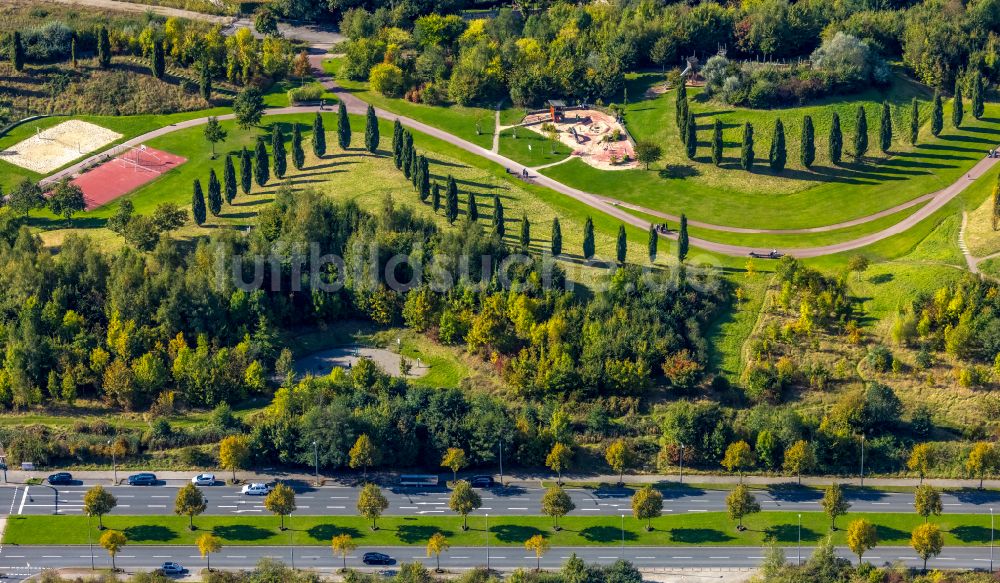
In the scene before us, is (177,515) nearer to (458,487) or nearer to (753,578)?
(458,487)

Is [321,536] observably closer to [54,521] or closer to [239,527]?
[239,527]

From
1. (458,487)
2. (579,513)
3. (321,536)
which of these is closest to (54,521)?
(321,536)

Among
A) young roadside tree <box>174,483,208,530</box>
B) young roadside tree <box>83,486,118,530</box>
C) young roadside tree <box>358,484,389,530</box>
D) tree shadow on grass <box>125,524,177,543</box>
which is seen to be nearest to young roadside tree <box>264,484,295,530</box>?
young roadside tree <box>174,483,208,530</box>

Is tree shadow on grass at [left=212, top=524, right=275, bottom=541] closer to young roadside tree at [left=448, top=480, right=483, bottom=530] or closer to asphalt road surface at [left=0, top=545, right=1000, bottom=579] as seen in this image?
asphalt road surface at [left=0, top=545, right=1000, bottom=579]

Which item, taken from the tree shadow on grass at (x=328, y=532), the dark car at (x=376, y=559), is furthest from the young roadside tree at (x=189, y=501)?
the dark car at (x=376, y=559)

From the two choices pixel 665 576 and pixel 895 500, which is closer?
pixel 665 576

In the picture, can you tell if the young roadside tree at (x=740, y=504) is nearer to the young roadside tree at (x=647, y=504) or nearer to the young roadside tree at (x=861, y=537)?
the young roadside tree at (x=647, y=504)
